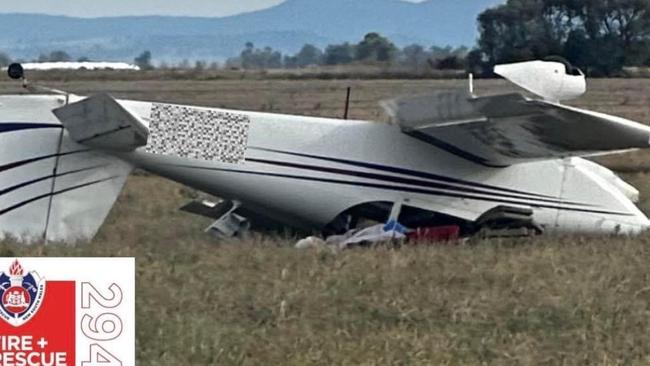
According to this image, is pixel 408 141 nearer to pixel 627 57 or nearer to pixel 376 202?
pixel 376 202

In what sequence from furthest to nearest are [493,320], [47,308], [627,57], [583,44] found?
[627,57], [583,44], [493,320], [47,308]

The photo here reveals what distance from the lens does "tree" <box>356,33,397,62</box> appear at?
8856cm

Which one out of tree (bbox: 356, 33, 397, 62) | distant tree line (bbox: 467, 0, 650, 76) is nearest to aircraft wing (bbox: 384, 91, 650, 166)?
distant tree line (bbox: 467, 0, 650, 76)

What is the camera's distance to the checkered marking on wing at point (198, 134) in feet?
39.6

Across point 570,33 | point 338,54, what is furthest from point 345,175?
point 338,54

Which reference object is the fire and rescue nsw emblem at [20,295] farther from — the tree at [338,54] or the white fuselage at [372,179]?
the tree at [338,54]

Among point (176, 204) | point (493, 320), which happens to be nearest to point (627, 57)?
point (176, 204)

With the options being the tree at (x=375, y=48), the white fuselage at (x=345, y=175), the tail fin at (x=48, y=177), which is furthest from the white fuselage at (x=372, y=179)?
the tree at (x=375, y=48)

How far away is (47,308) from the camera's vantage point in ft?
14.2

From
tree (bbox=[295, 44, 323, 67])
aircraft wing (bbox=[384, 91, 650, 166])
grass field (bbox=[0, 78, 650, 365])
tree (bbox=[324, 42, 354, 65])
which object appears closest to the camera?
grass field (bbox=[0, 78, 650, 365])

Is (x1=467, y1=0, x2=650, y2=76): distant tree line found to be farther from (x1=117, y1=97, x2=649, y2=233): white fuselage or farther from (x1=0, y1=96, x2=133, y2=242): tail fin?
(x1=0, y1=96, x2=133, y2=242): tail fin

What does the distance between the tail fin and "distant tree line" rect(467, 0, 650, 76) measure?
96.3ft

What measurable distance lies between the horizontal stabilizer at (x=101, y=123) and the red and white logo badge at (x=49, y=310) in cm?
750

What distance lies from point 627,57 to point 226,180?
41.0 m
